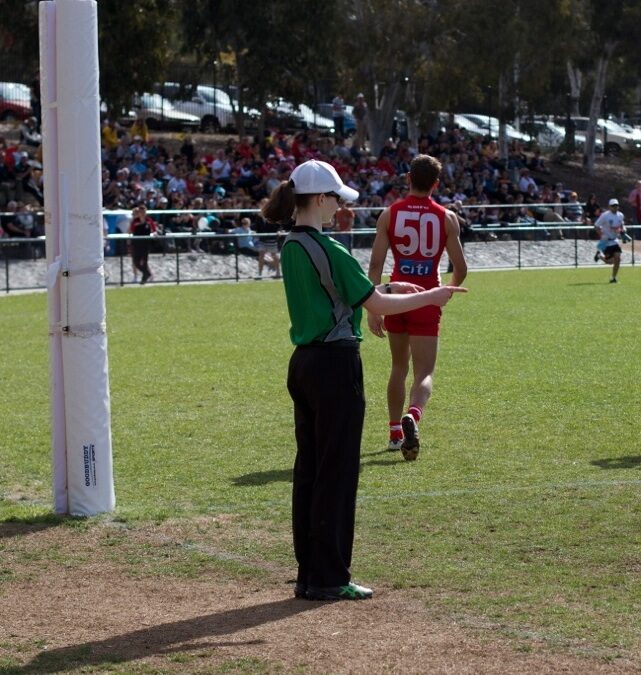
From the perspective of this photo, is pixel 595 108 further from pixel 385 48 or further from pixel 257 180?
pixel 257 180

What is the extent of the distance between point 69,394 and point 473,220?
105 ft

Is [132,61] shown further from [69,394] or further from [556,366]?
[69,394]

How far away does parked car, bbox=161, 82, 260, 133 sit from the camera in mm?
51803

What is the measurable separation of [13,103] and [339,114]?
13.3m

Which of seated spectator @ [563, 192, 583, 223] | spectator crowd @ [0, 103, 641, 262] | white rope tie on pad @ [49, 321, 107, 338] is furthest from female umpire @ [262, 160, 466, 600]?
seated spectator @ [563, 192, 583, 223]

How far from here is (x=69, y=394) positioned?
802 centimetres

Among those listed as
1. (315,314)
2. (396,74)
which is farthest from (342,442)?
(396,74)

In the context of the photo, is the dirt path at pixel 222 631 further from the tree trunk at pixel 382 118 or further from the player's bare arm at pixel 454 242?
the tree trunk at pixel 382 118

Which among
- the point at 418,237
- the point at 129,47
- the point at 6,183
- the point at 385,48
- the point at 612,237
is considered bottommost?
the point at 612,237

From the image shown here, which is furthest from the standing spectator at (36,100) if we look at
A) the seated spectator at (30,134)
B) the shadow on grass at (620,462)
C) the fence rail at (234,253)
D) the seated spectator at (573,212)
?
the shadow on grass at (620,462)

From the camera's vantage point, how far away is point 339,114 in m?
53.7

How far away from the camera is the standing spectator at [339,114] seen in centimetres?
5273

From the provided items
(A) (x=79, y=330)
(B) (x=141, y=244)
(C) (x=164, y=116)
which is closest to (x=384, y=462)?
(A) (x=79, y=330)

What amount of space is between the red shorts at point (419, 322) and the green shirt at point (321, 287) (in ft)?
12.5
